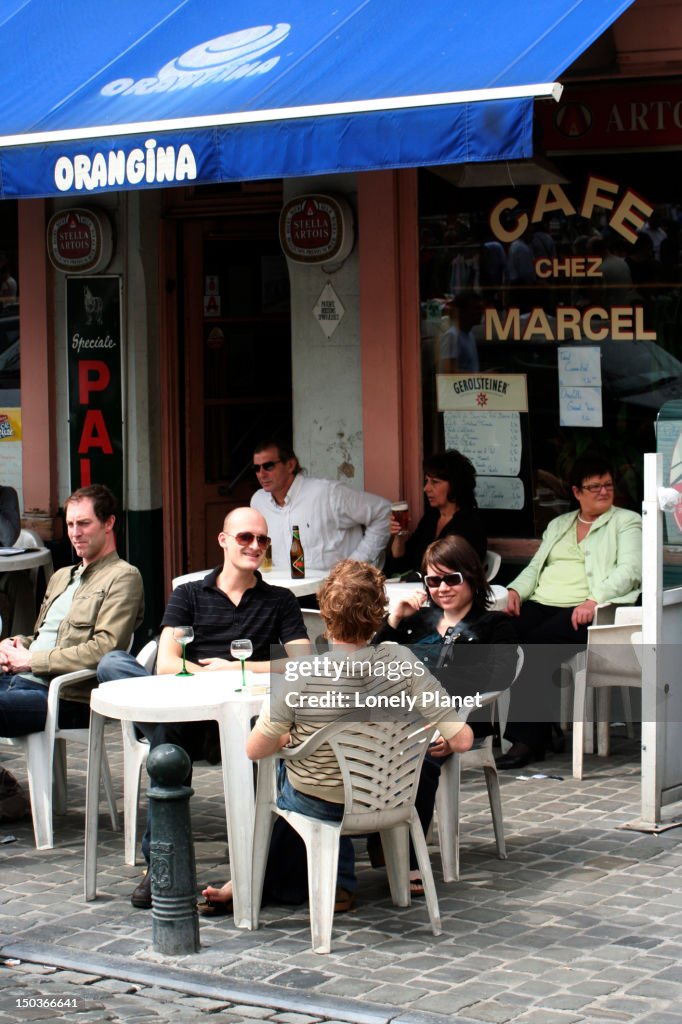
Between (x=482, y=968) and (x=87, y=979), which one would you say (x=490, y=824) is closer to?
(x=482, y=968)

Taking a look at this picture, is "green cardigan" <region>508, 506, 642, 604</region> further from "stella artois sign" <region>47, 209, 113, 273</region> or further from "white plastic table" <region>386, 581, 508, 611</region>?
"stella artois sign" <region>47, 209, 113, 273</region>

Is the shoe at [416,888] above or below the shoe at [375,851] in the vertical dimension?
below

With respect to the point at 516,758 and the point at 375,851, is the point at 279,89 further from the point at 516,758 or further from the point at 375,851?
the point at 375,851

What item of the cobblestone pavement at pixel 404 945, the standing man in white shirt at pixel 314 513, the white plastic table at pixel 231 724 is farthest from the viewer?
the standing man in white shirt at pixel 314 513

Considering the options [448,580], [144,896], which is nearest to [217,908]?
[144,896]

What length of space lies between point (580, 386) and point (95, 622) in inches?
124

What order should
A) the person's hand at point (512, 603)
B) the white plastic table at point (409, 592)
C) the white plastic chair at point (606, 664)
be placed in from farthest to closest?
the person's hand at point (512, 603) < the white plastic table at point (409, 592) < the white plastic chair at point (606, 664)

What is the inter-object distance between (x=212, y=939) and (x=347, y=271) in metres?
4.68

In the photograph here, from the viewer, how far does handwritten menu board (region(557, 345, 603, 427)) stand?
8727mm

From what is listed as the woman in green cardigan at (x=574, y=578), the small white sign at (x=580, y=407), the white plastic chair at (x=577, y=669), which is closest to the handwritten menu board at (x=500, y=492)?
the small white sign at (x=580, y=407)

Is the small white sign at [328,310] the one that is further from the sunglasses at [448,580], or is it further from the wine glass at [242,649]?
the wine glass at [242,649]

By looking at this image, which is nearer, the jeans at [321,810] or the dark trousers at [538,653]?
the jeans at [321,810]

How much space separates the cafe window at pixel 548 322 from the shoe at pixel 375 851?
3.13 meters

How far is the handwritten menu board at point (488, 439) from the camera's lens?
29.5ft
